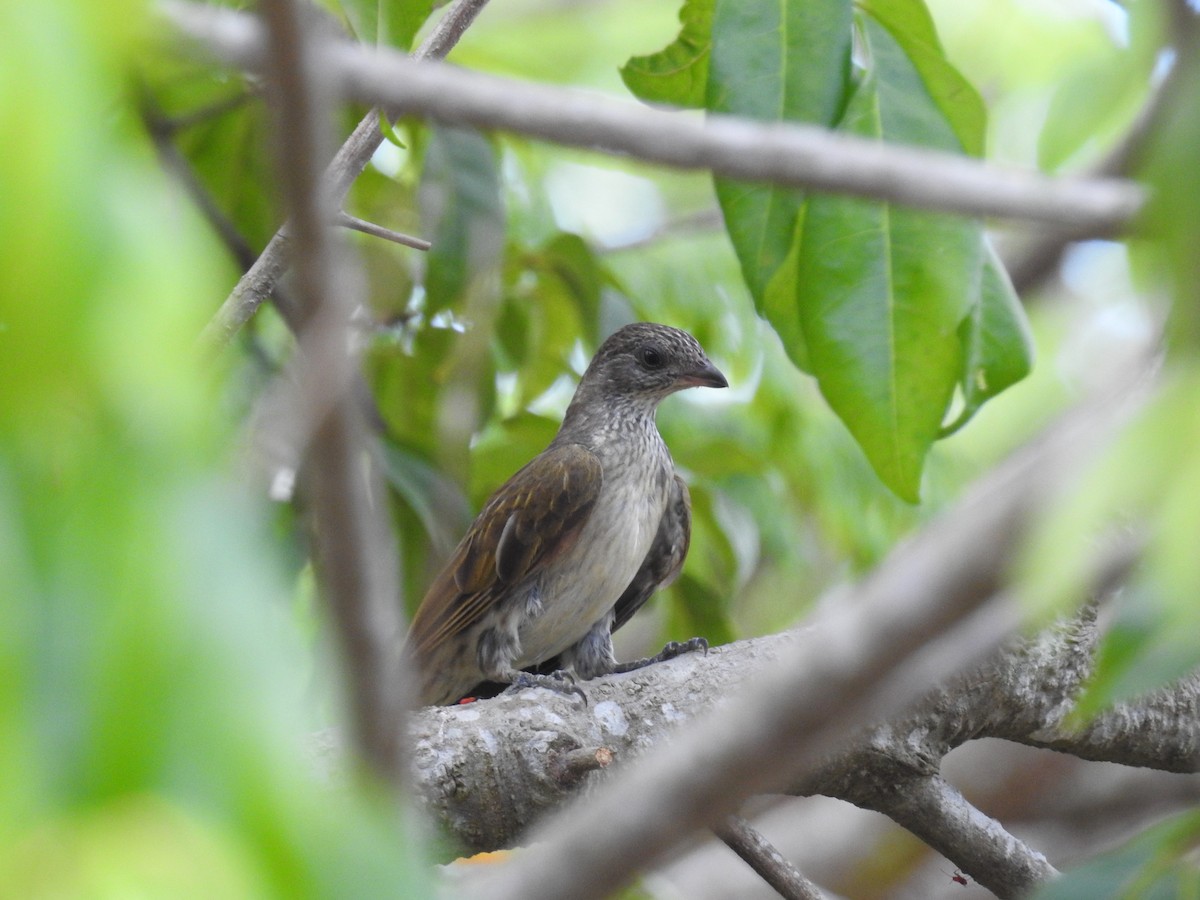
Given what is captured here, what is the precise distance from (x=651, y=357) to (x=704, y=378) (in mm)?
217

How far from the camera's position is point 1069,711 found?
3137 millimetres

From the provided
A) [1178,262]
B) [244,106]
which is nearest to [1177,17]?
[1178,262]

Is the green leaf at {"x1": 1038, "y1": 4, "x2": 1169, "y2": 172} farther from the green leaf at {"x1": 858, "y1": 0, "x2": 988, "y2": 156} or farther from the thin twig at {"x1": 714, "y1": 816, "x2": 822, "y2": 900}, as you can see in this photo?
the thin twig at {"x1": 714, "y1": 816, "x2": 822, "y2": 900}

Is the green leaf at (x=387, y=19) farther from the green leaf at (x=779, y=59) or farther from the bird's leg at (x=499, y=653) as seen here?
the bird's leg at (x=499, y=653)

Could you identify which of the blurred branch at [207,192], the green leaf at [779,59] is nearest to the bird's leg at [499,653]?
the blurred branch at [207,192]

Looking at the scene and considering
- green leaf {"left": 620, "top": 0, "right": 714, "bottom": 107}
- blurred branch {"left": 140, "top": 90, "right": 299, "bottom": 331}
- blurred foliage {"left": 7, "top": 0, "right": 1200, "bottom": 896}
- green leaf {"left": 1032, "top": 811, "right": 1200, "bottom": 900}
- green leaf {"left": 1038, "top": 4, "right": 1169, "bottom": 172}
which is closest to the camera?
blurred foliage {"left": 7, "top": 0, "right": 1200, "bottom": 896}

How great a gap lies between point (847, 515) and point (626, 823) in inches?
176

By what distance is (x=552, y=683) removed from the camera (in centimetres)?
345

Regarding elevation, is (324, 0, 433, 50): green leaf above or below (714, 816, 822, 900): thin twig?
above

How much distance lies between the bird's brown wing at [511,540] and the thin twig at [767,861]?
156 centimetres

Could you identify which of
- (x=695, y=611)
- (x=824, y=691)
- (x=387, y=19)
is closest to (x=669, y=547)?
(x=695, y=611)

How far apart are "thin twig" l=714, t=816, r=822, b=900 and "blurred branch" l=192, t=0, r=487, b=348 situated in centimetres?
144

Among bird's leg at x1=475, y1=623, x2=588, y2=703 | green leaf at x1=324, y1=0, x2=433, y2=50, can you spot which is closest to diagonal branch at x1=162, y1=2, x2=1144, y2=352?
green leaf at x1=324, y1=0, x2=433, y2=50

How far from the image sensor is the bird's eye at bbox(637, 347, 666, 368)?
4.73m
